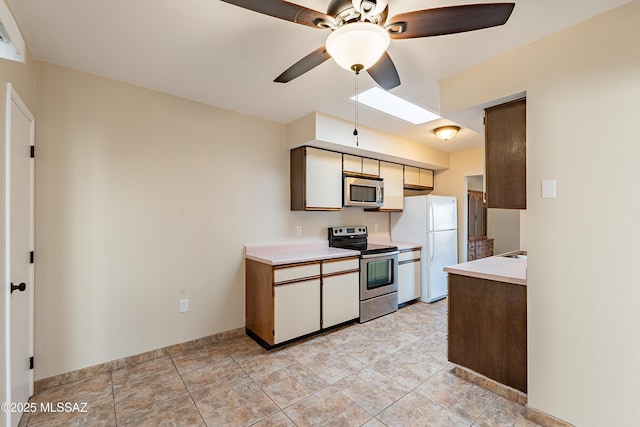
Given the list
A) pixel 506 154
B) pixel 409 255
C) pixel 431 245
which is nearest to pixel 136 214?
pixel 506 154

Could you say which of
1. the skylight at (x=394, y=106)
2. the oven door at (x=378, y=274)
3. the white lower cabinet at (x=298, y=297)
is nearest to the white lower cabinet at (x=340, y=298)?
the white lower cabinet at (x=298, y=297)

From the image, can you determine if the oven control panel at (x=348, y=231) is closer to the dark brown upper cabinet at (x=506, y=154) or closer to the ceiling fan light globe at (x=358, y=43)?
the dark brown upper cabinet at (x=506, y=154)

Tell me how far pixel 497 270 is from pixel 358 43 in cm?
195

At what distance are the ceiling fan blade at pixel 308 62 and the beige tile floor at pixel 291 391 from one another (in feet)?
7.10

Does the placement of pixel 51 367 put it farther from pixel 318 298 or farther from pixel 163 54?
pixel 163 54

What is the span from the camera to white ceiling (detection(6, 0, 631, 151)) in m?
1.58

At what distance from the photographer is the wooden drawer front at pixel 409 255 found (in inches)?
157

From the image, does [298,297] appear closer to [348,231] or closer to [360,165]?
[348,231]

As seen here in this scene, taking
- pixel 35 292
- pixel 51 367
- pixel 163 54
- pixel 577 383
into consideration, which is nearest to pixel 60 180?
pixel 35 292

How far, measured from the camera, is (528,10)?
1559 millimetres

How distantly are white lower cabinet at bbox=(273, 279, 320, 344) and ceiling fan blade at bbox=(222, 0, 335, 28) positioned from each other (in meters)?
2.15

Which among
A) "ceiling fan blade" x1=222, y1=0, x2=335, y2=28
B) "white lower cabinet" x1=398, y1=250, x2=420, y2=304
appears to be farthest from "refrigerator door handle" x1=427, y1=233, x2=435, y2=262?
"ceiling fan blade" x1=222, y1=0, x2=335, y2=28

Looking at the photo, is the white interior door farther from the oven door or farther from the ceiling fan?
the oven door

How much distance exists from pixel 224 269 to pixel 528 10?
10.2 feet
